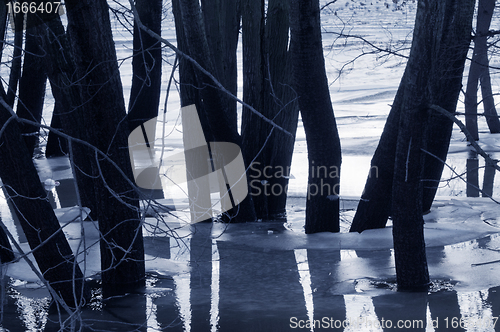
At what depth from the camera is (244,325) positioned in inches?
158

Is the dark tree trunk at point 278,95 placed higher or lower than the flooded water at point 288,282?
higher

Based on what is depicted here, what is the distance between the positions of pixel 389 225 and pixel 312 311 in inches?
110

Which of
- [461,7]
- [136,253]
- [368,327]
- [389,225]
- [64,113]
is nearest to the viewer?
[368,327]

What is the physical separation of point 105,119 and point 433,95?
2.57 m

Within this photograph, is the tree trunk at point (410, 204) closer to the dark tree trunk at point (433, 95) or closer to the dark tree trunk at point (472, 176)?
the dark tree trunk at point (433, 95)

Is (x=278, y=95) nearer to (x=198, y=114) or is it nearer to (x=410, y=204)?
(x=198, y=114)

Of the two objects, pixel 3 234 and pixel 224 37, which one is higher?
pixel 224 37

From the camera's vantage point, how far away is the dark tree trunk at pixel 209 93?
18.7ft

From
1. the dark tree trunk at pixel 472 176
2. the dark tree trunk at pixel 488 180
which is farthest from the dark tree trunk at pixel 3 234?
the dark tree trunk at pixel 488 180

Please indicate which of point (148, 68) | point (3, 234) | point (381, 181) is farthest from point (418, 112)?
point (148, 68)

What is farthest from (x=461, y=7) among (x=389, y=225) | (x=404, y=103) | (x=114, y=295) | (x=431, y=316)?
(x=114, y=295)

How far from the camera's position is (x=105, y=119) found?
14.6 feet

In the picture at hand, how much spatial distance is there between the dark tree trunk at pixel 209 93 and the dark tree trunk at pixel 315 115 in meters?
0.90

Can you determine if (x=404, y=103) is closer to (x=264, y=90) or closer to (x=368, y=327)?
(x=368, y=327)
